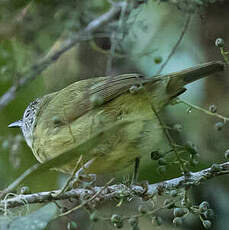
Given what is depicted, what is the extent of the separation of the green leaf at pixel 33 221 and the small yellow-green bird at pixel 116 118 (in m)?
1.07

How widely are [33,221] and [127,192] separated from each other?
0.87m

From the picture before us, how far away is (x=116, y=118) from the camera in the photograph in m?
3.71

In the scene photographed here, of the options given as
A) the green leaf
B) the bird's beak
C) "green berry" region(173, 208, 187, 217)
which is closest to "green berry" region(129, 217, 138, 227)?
"green berry" region(173, 208, 187, 217)

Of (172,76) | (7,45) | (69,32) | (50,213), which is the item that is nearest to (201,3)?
(172,76)

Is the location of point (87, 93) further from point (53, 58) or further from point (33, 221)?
point (33, 221)

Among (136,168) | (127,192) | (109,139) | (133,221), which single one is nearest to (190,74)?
(109,139)

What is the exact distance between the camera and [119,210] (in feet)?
14.3

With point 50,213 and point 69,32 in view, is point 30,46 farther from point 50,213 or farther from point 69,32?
point 50,213

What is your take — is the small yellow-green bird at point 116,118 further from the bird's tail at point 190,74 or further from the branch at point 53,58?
the branch at point 53,58

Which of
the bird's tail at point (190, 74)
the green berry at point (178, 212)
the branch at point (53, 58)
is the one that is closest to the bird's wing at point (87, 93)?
the bird's tail at point (190, 74)

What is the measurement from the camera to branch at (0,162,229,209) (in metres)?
2.79

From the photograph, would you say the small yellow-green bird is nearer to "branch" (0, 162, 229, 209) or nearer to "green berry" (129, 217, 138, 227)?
"branch" (0, 162, 229, 209)

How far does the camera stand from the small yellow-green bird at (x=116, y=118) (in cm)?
357

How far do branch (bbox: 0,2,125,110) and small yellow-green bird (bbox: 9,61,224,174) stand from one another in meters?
0.61
